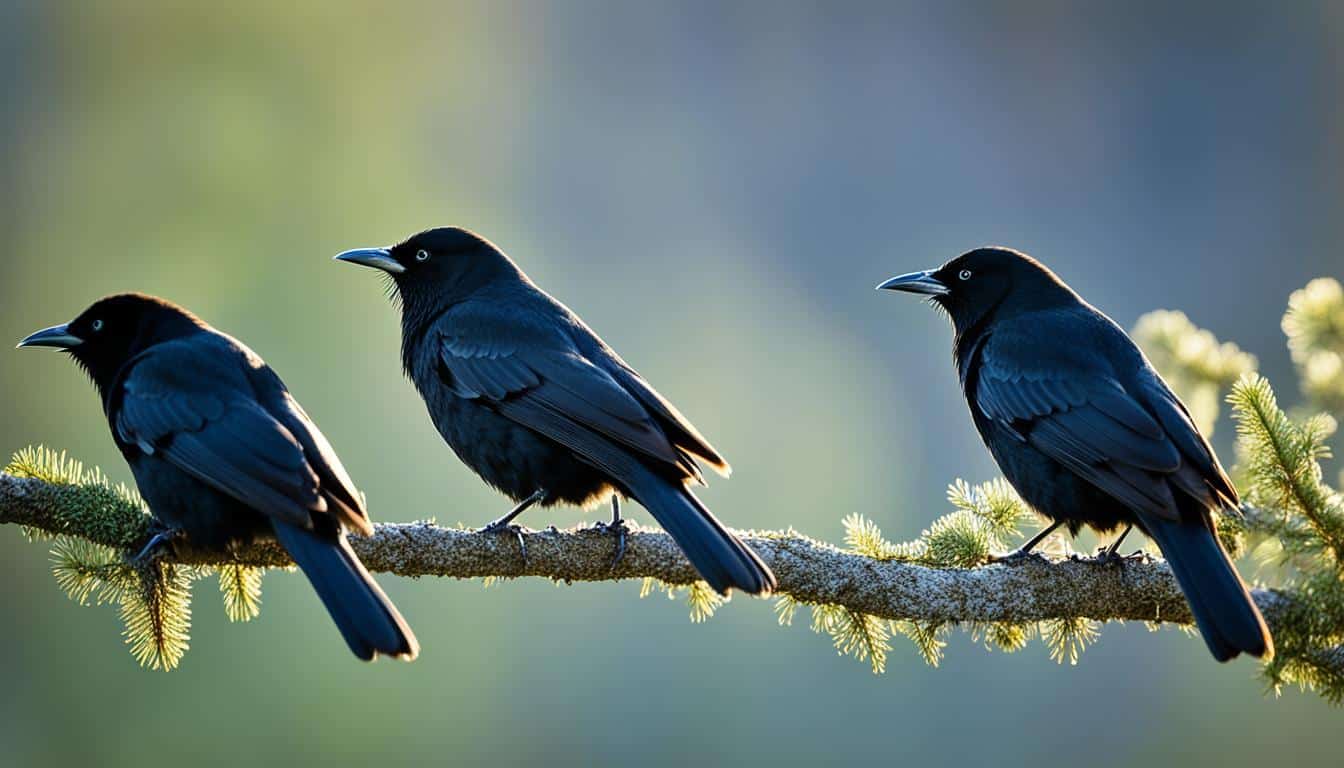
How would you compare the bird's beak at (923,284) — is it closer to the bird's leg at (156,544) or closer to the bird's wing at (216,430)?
the bird's wing at (216,430)

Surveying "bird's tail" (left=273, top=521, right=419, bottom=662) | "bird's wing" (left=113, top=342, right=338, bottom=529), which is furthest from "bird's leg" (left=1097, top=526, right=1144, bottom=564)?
"bird's wing" (left=113, top=342, right=338, bottom=529)

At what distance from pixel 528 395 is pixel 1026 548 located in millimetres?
2016

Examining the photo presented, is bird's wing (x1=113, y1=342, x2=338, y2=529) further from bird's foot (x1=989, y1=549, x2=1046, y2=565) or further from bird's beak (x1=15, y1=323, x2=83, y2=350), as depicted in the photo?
bird's foot (x1=989, y1=549, x2=1046, y2=565)

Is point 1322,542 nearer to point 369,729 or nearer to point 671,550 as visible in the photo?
point 671,550

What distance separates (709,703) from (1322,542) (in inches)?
1501

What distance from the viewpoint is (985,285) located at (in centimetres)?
676

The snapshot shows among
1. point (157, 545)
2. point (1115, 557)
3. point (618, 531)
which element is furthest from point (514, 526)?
point (1115, 557)

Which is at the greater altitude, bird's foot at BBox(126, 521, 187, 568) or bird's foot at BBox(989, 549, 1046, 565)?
bird's foot at BBox(989, 549, 1046, 565)

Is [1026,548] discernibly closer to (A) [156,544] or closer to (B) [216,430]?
(B) [216,430]

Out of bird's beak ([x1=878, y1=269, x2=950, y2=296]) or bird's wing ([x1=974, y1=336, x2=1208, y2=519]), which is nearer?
bird's wing ([x1=974, y1=336, x2=1208, y2=519])

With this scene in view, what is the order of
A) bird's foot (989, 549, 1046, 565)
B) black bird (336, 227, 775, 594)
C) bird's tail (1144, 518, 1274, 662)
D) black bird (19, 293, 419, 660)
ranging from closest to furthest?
black bird (19, 293, 419, 660) < bird's tail (1144, 518, 1274, 662) < bird's foot (989, 549, 1046, 565) < black bird (336, 227, 775, 594)

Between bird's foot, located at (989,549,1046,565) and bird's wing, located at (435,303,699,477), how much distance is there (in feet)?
3.78

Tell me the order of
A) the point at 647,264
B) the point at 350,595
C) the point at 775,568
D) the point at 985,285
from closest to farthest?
the point at 350,595
the point at 775,568
the point at 985,285
the point at 647,264

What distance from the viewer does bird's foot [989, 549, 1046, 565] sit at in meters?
5.39
